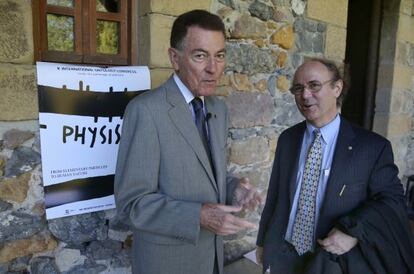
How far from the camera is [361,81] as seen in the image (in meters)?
3.93

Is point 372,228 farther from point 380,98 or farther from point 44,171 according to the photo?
point 380,98

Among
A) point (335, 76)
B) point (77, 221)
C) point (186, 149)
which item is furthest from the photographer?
point (77, 221)

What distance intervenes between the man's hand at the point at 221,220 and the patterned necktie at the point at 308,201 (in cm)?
44

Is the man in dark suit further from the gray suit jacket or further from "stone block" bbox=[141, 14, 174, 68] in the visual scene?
"stone block" bbox=[141, 14, 174, 68]

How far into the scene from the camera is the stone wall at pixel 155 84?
1523mm

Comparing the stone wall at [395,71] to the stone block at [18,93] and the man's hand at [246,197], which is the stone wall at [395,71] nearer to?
the man's hand at [246,197]

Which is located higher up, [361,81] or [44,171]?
[361,81]

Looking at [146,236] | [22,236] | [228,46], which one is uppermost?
[228,46]

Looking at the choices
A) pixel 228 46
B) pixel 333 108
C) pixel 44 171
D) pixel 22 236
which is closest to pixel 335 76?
pixel 333 108

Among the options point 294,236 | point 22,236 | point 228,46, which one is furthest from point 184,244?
point 228,46

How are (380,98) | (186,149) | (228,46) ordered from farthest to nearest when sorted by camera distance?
(380,98) → (228,46) → (186,149)

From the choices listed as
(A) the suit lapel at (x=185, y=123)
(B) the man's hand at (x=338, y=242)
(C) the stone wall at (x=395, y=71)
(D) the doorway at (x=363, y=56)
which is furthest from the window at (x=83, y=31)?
(C) the stone wall at (x=395, y=71)

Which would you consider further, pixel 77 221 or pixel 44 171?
pixel 77 221

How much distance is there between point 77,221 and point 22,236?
0.78ft
